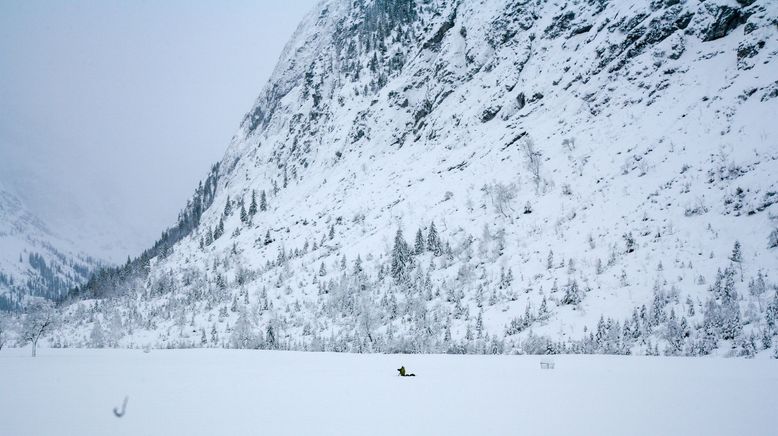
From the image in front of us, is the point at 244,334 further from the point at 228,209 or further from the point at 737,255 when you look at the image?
the point at 228,209

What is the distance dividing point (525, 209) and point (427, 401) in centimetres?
2594

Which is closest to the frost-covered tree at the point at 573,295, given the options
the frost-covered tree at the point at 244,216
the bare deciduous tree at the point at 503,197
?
the bare deciduous tree at the point at 503,197

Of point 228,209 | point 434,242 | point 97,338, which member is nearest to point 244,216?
point 228,209

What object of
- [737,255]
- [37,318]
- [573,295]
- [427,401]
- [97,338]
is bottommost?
[427,401]

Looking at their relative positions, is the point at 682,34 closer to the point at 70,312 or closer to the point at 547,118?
the point at 547,118

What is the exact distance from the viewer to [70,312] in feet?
197

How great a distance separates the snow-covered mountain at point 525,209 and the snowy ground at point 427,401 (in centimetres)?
596

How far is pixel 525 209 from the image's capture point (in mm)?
32656

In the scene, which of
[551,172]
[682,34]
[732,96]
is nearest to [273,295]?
[551,172]

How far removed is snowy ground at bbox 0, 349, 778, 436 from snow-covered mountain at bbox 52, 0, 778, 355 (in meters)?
5.96

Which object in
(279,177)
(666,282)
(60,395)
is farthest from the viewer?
(279,177)

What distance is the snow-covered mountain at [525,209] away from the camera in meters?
19.6

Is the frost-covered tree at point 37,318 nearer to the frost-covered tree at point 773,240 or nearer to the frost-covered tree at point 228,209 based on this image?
the frost-covered tree at point 773,240

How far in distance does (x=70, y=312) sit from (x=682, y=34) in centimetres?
8022
